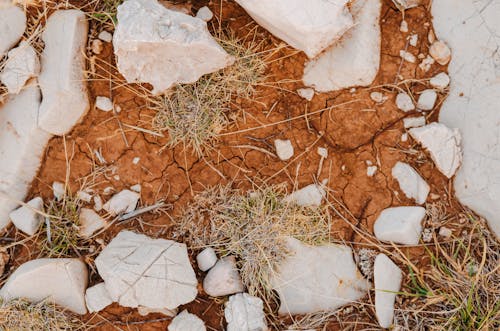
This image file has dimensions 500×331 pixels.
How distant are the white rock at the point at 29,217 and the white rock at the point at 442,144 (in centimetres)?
184

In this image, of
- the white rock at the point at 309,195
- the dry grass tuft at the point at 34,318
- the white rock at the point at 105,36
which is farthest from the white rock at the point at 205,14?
the dry grass tuft at the point at 34,318

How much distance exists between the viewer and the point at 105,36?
9.36 ft

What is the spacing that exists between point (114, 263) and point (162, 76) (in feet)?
2.91

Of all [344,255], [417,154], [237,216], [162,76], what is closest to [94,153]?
[162,76]

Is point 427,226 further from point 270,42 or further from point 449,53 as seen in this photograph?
point 270,42

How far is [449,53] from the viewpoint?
274cm

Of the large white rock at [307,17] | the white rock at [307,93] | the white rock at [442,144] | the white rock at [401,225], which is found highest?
the large white rock at [307,17]

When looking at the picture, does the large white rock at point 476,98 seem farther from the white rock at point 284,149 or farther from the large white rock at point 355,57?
the white rock at point 284,149

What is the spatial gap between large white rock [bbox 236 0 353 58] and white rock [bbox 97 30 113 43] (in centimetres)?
69

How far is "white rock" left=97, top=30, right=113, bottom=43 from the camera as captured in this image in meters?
2.85

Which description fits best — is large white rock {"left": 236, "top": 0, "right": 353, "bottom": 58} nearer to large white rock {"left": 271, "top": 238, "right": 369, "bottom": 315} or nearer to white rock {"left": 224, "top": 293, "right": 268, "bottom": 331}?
large white rock {"left": 271, "top": 238, "right": 369, "bottom": 315}

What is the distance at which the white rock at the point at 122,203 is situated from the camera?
9.20 feet

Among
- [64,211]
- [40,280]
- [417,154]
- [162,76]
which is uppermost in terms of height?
[162,76]

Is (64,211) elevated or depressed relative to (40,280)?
elevated
